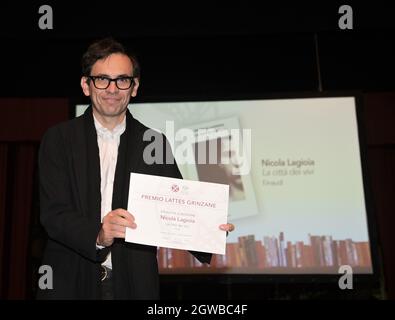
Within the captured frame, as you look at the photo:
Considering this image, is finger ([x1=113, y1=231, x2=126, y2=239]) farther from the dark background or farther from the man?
the dark background

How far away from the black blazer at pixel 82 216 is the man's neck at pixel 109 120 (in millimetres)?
45

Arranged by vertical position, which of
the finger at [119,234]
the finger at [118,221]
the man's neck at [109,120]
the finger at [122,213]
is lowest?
the finger at [119,234]

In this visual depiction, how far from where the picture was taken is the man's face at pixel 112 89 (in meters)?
1.71

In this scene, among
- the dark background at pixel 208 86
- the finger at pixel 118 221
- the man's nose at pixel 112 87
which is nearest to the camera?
the finger at pixel 118 221

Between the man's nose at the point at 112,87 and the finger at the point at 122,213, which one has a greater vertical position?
the man's nose at the point at 112,87

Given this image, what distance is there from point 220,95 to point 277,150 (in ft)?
1.85

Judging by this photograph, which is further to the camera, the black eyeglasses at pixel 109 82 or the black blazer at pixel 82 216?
the black eyeglasses at pixel 109 82

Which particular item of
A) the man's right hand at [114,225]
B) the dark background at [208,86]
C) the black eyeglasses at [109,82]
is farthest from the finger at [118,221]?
the dark background at [208,86]

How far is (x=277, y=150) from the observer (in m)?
3.26

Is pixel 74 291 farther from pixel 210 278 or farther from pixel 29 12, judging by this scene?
pixel 29 12

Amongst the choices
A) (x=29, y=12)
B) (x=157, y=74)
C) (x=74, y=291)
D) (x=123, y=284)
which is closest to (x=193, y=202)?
(x=123, y=284)

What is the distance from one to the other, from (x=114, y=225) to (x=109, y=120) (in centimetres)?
45

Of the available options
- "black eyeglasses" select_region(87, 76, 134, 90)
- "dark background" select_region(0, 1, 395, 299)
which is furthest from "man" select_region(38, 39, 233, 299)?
"dark background" select_region(0, 1, 395, 299)

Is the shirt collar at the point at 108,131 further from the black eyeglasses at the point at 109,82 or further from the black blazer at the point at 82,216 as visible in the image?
the black eyeglasses at the point at 109,82
